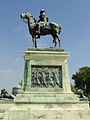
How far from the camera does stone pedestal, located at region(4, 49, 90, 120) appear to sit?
49.7 ft

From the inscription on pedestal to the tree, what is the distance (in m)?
32.6

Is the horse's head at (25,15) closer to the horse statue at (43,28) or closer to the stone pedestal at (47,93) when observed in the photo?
the horse statue at (43,28)

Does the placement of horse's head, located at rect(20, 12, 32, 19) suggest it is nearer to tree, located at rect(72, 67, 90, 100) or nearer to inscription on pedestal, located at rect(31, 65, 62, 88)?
inscription on pedestal, located at rect(31, 65, 62, 88)

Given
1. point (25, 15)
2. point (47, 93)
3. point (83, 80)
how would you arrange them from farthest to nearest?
point (83, 80), point (25, 15), point (47, 93)

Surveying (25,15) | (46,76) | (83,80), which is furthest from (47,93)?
(83,80)

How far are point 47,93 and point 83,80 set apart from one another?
3472 cm

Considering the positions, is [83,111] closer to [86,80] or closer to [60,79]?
[60,79]

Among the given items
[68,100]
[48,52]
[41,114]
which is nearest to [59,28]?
[48,52]

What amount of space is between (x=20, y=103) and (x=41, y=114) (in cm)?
175

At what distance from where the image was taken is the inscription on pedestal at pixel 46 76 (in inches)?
666

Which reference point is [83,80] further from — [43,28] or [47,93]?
[47,93]

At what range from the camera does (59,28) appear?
1914cm

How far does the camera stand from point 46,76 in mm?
17062

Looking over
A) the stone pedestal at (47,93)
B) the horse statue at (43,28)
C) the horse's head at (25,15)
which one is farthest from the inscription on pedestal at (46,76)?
the horse's head at (25,15)
